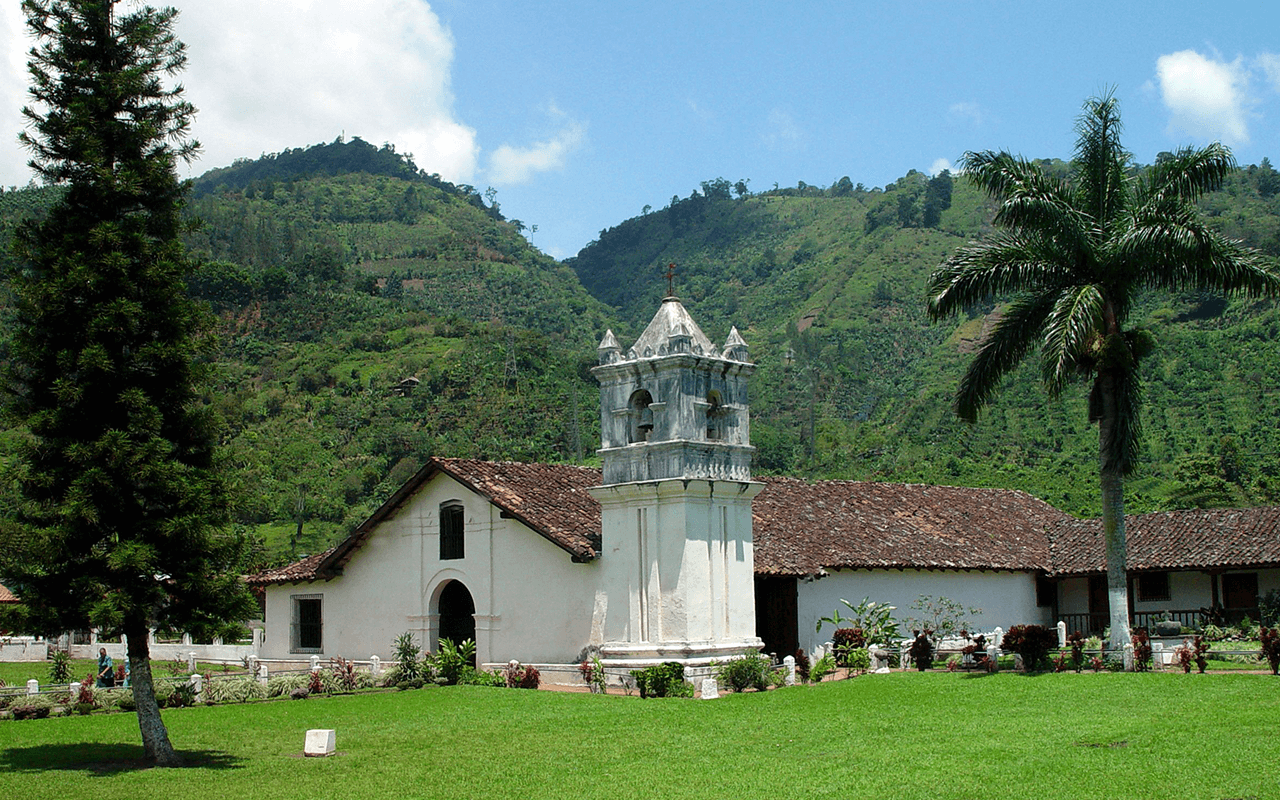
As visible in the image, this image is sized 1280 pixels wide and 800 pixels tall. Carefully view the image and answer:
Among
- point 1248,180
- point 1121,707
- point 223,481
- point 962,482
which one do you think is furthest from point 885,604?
point 1248,180

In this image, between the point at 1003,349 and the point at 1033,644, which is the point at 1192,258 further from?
the point at 1033,644

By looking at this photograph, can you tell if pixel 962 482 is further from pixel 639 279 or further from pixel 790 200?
pixel 790 200

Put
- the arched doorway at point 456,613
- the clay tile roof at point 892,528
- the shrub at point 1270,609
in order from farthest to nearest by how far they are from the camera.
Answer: the shrub at point 1270,609 < the arched doorway at point 456,613 < the clay tile roof at point 892,528

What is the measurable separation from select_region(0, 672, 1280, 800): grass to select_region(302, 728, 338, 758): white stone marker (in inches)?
10.0

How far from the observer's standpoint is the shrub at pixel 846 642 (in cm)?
2405

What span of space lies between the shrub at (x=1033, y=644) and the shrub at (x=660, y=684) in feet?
19.4

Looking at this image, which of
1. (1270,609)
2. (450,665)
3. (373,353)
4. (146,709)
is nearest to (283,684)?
(450,665)

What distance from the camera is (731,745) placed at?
600 inches

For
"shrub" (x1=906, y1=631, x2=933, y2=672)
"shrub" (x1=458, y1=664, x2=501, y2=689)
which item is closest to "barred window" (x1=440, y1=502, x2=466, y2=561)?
"shrub" (x1=458, y1=664, x2=501, y2=689)

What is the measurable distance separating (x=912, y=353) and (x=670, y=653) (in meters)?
65.0

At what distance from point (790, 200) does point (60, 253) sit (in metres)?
138

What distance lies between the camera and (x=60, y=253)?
48.8ft

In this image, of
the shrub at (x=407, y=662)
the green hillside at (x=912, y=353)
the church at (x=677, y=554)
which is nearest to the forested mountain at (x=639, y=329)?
the green hillside at (x=912, y=353)

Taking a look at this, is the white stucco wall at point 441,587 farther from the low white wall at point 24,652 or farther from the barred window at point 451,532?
the low white wall at point 24,652
